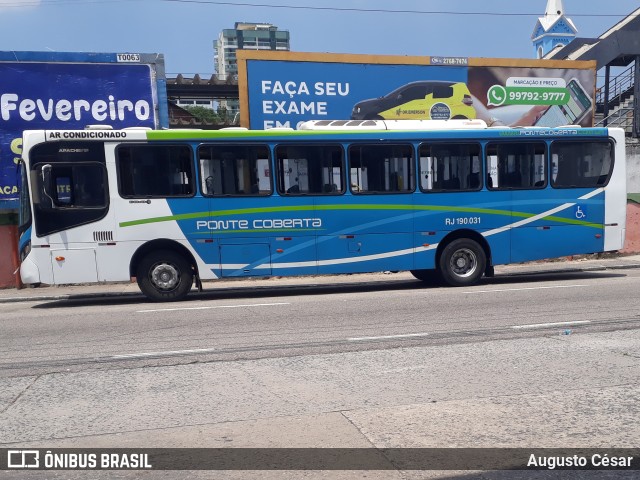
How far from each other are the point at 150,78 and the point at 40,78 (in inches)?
121

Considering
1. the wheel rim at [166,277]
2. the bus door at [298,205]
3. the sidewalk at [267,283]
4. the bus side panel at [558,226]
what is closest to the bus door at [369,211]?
the bus door at [298,205]

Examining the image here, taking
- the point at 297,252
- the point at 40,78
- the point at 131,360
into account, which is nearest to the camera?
the point at 131,360

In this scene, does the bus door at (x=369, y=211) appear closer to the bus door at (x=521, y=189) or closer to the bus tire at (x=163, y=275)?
the bus door at (x=521, y=189)

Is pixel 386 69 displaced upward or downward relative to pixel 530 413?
upward

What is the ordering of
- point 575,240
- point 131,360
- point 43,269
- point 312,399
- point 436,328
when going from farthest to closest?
point 575,240
point 43,269
point 436,328
point 131,360
point 312,399

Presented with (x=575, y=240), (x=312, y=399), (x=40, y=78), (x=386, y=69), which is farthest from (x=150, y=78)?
(x=312, y=399)

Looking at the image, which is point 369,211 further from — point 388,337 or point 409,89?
point 409,89

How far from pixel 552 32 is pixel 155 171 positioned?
3012 inches

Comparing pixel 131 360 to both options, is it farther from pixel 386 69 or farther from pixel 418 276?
pixel 386 69

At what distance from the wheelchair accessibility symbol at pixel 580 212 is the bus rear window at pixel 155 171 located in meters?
7.97

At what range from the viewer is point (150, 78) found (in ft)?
61.2

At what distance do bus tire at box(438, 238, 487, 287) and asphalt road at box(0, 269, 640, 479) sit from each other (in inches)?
84.9

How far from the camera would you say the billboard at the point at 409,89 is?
1958cm

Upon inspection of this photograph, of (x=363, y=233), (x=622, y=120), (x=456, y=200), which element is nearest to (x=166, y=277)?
(x=363, y=233)
